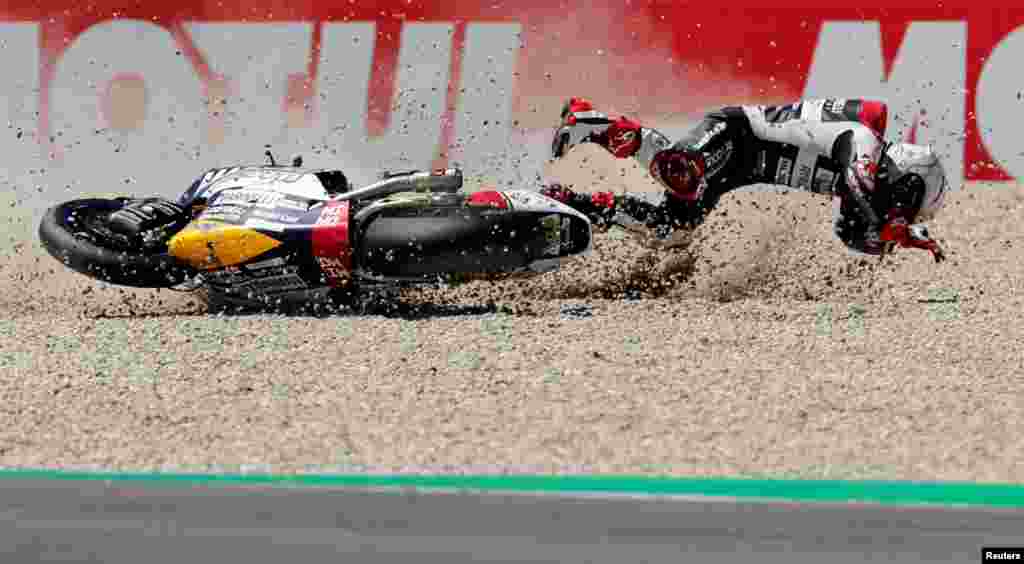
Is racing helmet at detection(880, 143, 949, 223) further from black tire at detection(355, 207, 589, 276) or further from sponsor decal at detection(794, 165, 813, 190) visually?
black tire at detection(355, 207, 589, 276)

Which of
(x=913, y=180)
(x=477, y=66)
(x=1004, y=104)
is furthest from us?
(x=477, y=66)

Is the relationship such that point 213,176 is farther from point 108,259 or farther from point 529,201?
point 529,201

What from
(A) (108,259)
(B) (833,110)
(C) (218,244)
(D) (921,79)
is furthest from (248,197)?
(D) (921,79)

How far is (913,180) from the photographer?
739cm

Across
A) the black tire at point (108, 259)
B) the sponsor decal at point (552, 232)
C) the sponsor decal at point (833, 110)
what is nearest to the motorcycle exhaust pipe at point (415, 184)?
the sponsor decal at point (552, 232)

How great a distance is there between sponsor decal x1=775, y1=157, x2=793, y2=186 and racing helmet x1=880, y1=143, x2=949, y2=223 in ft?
1.79

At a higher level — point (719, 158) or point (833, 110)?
point (833, 110)

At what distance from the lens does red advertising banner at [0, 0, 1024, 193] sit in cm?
943

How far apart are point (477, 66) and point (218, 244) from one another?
11.0 ft

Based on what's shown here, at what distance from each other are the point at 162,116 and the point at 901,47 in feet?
17.8

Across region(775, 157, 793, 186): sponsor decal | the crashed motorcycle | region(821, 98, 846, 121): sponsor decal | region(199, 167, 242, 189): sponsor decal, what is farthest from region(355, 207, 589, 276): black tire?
region(821, 98, 846, 121): sponsor decal

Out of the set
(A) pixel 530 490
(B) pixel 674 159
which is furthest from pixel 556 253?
(A) pixel 530 490

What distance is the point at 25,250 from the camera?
371 inches

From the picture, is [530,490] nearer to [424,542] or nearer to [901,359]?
[424,542]
